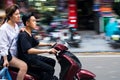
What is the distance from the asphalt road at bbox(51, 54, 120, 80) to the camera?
7.73 meters

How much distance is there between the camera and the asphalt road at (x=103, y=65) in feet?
25.4

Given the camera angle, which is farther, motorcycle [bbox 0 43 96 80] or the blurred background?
the blurred background

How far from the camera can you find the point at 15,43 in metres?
5.38

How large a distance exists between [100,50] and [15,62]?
4846mm

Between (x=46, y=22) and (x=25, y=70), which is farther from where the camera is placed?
(x=46, y=22)

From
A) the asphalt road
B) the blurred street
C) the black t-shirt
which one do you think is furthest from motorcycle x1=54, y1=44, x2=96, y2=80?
the blurred street

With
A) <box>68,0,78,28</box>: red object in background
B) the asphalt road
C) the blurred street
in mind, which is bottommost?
the blurred street

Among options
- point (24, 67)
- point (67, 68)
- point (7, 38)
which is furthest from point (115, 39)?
point (7, 38)

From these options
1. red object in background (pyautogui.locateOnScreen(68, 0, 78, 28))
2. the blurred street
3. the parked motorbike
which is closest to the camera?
the blurred street

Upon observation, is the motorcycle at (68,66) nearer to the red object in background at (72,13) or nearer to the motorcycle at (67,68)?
the motorcycle at (67,68)

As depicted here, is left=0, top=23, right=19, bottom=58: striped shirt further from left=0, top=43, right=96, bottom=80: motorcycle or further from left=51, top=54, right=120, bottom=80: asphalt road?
left=51, top=54, right=120, bottom=80: asphalt road

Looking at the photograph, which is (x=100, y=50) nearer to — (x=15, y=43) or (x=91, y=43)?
(x=91, y=43)

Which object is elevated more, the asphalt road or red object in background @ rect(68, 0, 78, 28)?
red object in background @ rect(68, 0, 78, 28)

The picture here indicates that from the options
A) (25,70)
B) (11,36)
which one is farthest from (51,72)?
(11,36)
